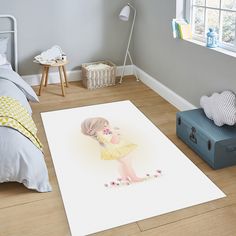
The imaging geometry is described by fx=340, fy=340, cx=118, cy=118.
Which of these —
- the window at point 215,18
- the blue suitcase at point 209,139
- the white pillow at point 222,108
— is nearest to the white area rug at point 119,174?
the blue suitcase at point 209,139

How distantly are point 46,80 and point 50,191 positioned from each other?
7.26ft

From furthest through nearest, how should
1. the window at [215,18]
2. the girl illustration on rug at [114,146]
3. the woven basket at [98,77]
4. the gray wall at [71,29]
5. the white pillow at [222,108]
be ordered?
the woven basket at [98,77] → the gray wall at [71,29] → the window at [215,18] → the white pillow at [222,108] → the girl illustration on rug at [114,146]

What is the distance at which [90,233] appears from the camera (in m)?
1.84

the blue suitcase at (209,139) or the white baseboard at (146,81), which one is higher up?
the white baseboard at (146,81)

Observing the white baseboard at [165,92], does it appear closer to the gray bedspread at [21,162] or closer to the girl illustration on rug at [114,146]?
the girl illustration on rug at [114,146]

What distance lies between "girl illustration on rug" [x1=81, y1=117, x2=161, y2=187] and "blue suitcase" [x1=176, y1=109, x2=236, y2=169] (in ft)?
1.28

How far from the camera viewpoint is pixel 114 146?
8.97ft

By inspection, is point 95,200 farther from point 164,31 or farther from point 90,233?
point 164,31

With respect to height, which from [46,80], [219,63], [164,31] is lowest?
[46,80]

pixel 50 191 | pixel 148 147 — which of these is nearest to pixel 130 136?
pixel 148 147

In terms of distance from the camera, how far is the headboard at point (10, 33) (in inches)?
154

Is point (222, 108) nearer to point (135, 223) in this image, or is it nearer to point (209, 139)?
point (209, 139)

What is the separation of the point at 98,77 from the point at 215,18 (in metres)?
1.68

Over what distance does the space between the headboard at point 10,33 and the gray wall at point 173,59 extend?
1.50 m
